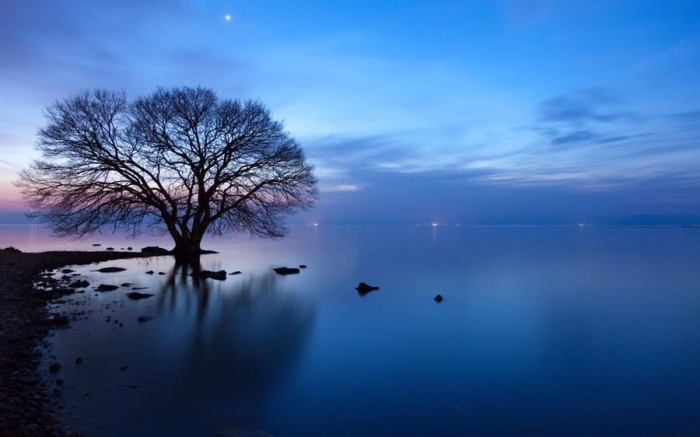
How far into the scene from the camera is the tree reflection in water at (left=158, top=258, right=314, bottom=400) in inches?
297

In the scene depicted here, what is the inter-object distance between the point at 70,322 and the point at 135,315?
172cm

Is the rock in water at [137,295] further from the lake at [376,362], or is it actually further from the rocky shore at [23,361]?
the rocky shore at [23,361]

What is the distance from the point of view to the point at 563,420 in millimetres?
6395

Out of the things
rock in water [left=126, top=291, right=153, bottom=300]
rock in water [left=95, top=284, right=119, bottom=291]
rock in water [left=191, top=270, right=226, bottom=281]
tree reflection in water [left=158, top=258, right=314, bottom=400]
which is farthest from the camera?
rock in water [left=191, top=270, right=226, bottom=281]

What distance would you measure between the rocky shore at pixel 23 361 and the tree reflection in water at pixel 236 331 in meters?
1.92

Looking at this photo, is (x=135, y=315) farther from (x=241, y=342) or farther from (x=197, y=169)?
(x=197, y=169)

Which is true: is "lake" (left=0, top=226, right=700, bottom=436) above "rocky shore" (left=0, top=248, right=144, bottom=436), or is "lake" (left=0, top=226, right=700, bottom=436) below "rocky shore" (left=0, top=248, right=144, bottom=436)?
below

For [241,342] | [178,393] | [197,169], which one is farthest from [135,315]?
[197,169]

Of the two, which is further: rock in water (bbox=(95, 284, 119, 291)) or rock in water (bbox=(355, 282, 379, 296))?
rock in water (bbox=(355, 282, 379, 296))

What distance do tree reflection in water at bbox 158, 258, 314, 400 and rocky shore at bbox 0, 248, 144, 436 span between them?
192 cm

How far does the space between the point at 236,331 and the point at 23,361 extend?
14.7ft

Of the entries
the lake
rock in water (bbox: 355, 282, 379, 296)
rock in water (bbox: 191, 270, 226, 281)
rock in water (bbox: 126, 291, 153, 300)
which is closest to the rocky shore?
the lake

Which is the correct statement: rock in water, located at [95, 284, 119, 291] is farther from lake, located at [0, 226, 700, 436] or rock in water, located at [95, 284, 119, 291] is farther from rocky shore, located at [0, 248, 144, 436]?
rocky shore, located at [0, 248, 144, 436]

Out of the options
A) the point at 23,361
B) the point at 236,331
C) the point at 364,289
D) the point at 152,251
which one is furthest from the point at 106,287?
the point at 152,251
